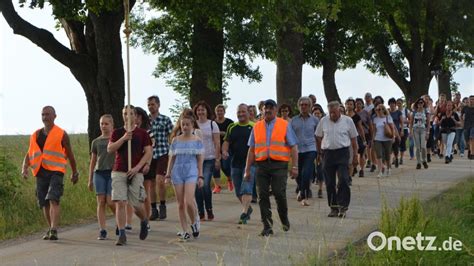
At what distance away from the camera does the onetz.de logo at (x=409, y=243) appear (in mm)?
8945

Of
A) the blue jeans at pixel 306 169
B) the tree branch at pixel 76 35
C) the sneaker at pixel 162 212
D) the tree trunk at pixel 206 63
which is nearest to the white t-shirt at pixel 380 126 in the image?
the blue jeans at pixel 306 169

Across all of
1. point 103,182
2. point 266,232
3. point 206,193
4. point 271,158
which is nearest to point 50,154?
point 103,182

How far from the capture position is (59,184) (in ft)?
40.5

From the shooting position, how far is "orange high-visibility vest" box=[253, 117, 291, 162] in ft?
38.9

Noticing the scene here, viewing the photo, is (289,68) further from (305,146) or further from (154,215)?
(154,215)

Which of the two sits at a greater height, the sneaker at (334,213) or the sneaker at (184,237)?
the sneaker at (334,213)

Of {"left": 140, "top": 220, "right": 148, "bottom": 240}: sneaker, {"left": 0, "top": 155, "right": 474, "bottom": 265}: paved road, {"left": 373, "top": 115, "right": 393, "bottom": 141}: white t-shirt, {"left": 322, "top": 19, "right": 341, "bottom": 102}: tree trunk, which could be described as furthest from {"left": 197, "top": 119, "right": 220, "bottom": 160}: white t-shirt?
{"left": 322, "top": 19, "right": 341, "bottom": 102}: tree trunk

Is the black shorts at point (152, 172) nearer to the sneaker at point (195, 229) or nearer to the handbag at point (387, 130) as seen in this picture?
the sneaker at point (195, 229)

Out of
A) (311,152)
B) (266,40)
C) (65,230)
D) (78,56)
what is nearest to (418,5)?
(266,40)

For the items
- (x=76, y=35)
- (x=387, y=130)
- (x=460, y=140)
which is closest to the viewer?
(x=387, y=130)

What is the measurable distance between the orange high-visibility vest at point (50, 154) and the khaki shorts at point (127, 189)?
1167mm

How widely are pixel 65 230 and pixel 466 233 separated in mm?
5692

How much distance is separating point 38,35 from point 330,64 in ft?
67.0

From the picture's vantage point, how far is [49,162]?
12367 mm
